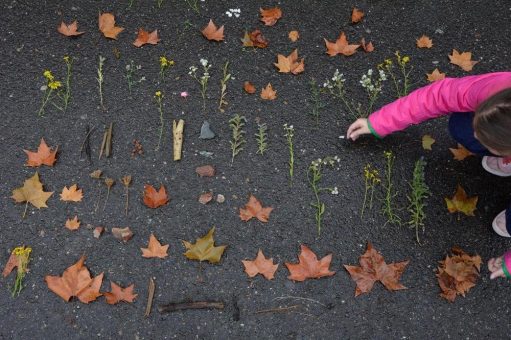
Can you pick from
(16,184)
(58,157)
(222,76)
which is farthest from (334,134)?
(16,184)

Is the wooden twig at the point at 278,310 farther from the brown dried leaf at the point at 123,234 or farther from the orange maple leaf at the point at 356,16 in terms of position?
the orange maple leaf at the point at 356,16

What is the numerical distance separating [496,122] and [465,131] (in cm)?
50

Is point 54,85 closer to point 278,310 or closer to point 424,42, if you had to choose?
point 278,310

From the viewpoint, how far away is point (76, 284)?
2.43 m

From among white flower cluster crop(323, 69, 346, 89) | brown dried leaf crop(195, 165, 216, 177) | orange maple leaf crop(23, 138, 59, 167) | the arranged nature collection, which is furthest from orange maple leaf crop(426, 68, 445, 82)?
orange maple leaf crop(23, 138, 59, 167)

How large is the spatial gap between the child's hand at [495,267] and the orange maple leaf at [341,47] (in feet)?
4.76

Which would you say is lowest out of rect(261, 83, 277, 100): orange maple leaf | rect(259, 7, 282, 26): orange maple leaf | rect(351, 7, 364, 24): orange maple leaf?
rect(261, 83, 277, 100): orange maple leaf

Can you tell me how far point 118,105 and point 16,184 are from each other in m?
0.69

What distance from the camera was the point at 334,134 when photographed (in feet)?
9.35

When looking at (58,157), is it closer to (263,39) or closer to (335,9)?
(263,39)

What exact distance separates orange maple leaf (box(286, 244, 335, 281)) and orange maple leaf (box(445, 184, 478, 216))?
755 millimetres

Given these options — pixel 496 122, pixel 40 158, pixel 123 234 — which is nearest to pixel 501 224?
pixel 496 122

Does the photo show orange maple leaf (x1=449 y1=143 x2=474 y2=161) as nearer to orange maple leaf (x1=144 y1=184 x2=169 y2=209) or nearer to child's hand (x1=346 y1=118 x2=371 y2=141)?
child's hand (x1=346 y1=118 x2=371 y2=141)

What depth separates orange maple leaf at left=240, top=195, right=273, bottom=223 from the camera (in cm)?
263
